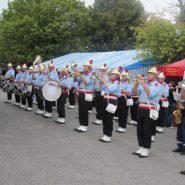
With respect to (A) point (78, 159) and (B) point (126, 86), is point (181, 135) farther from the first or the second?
(B) point (126, 86)

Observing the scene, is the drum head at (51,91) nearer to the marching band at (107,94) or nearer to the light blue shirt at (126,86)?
the marching band at (107,94)

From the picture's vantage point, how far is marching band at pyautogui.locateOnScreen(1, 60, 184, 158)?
9.01 meters

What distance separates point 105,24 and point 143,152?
100 feet

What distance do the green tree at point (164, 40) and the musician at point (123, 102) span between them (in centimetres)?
450

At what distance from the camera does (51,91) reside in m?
14.0

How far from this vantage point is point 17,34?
36969 mm

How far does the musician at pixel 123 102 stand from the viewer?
41.4 feet

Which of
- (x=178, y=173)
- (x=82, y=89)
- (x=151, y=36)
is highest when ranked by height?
(x=151, y=36)

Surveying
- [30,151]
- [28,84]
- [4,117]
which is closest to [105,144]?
[30,151]

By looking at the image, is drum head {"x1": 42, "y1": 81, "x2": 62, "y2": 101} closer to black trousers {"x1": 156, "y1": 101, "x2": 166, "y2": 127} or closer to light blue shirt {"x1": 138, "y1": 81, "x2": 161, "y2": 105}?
black trousers {"x1": 156, "y1": 101, "x2": 166, "y2": 127}

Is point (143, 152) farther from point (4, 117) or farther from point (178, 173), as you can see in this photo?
point (4, 117)

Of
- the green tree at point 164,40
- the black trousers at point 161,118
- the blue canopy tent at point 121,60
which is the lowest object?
the black trousers at point 161,118

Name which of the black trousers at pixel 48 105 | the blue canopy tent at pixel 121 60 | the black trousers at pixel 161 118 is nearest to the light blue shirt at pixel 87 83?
the black trousers at pixel 161 118

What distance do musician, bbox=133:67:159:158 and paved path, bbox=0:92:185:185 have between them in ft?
1.01
